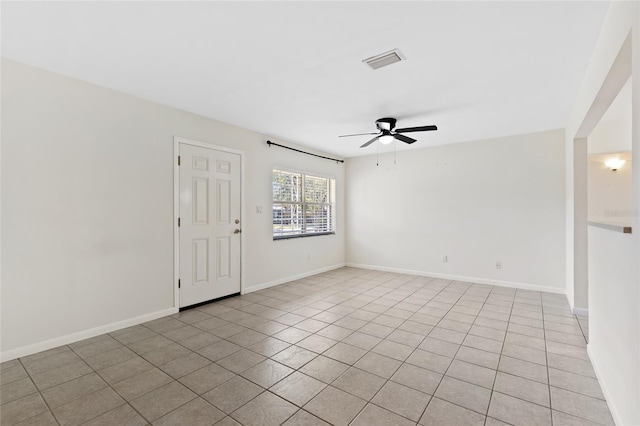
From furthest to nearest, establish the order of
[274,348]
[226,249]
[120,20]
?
[226,249] → [274,348] → [120,20]

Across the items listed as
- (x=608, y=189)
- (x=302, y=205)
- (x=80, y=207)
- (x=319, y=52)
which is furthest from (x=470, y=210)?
(x=80, y=207)

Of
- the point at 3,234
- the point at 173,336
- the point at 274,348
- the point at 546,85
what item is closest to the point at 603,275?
the point at 546,85

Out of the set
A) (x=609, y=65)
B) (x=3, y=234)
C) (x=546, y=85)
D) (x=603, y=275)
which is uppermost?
(x=546, y=85)

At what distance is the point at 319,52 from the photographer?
2.40 metres

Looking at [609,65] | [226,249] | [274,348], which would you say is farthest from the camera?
[226,249]

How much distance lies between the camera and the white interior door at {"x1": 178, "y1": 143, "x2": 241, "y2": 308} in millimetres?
3797

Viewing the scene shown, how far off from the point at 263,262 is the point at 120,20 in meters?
3.57

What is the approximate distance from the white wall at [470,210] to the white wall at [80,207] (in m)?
3.77

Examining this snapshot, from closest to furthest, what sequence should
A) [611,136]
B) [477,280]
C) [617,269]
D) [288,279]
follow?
[617,269] < [611,136] < [477,280] < [288,279]

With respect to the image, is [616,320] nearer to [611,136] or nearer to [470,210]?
[470,210]

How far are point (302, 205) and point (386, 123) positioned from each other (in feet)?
7.88

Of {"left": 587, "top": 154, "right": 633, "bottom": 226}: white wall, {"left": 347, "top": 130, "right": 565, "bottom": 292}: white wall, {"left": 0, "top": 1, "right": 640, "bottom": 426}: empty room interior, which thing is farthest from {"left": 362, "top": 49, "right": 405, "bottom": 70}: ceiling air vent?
{"left": 587, "top": 154, "right": 633, "bottom": 226}: white wall

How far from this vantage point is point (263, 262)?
4855 millimetres

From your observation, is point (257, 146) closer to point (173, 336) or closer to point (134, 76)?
point (134, 76)
